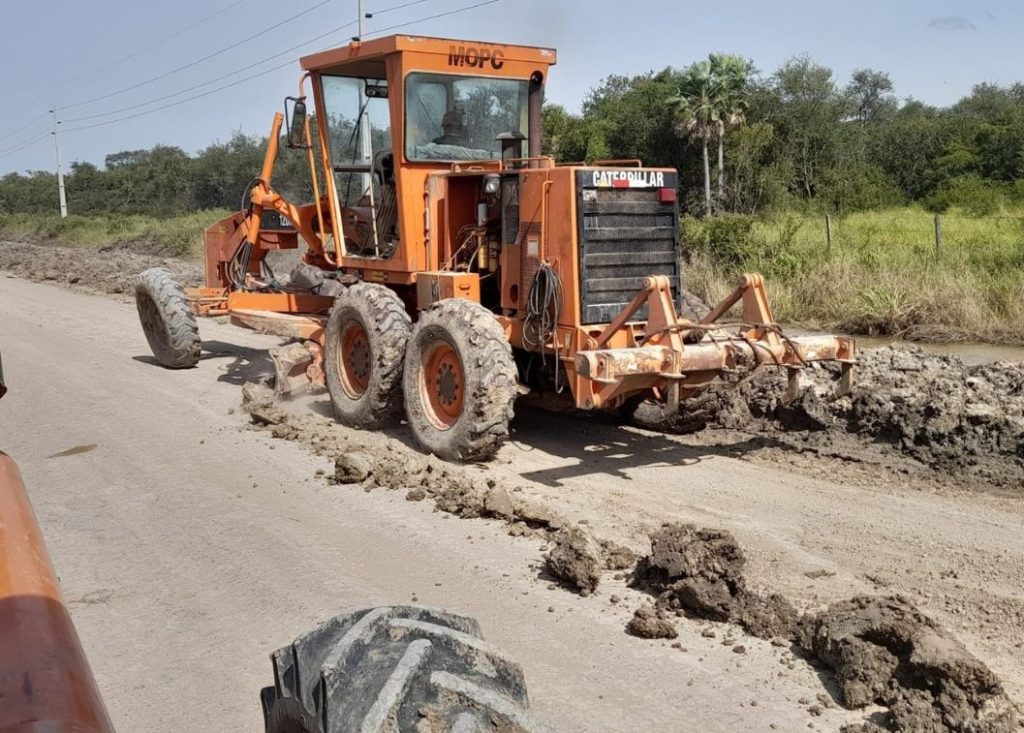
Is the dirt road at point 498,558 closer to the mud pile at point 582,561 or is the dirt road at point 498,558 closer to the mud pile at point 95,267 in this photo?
the mud pile at point 582,561

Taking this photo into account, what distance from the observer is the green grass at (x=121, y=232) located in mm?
32562

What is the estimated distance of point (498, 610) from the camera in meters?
4.80

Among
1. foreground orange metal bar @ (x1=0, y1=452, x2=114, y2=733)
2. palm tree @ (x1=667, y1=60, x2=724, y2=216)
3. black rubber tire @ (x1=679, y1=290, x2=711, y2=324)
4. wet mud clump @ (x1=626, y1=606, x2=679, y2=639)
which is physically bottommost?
wet mud clump @ (x1=626, y1=606, x2=679, y2=639)

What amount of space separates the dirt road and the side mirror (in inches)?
107

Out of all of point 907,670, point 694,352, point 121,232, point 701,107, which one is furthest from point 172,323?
point 701,107

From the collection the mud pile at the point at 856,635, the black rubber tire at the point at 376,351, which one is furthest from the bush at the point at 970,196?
the mud pile at the point at 856,635

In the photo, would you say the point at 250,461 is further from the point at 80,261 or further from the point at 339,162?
the point at 80,261

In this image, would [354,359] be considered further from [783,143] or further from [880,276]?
[783,143]

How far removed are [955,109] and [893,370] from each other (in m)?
54.3

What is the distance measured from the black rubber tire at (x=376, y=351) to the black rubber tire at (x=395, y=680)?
19.6ft

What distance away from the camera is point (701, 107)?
40.9 m

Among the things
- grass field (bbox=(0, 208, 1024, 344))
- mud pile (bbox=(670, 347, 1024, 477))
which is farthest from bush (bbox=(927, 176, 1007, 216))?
mud pile (bbox=(670, 347, 1024, 477))

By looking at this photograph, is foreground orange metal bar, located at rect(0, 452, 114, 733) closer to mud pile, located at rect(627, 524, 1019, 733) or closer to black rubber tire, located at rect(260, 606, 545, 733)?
black rubber tire, located at rect(260, 606, 545, 733)

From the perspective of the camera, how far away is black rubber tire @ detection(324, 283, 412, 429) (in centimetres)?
820
